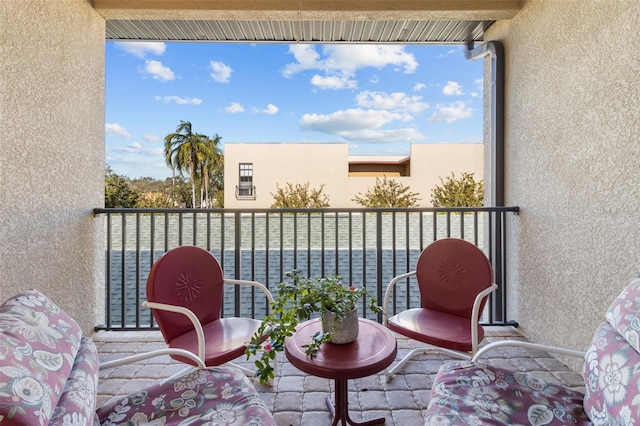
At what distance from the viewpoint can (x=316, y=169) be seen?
20.0 meters

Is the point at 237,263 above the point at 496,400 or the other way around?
above

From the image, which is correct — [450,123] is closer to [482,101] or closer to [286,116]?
[286,116]

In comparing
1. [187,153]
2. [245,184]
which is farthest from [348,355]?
[187,153]

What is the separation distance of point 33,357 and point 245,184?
62.1 feet

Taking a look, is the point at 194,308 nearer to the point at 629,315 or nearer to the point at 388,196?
the point at 629,315

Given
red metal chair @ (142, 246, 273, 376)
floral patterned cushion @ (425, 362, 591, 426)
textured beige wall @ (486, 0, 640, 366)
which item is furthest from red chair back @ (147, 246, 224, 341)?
textured beige wall @ (486, 0, 640, 366)

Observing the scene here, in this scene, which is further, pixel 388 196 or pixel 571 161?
pixel 388 196

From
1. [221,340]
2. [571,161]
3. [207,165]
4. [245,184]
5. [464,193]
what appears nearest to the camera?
[221,340]

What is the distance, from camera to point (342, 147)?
20.2 metres

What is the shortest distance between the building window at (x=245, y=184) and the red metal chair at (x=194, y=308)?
17.8 m

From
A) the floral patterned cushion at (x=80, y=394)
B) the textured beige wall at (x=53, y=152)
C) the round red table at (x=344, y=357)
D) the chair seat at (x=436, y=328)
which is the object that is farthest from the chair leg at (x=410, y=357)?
the textured beige wall at (x=53, y=152)

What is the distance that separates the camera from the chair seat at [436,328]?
188 cm

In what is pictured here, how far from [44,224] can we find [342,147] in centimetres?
1873

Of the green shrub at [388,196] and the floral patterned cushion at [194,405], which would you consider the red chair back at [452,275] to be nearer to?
the floral patterned cushion at [194,405]
